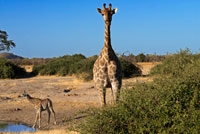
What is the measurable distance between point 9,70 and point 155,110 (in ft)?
93.6

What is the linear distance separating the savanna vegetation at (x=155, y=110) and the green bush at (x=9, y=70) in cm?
2744

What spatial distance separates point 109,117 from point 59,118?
704cm

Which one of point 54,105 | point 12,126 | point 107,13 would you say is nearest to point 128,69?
point 54,105

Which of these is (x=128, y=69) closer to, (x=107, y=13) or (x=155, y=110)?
(x=107, y=13)

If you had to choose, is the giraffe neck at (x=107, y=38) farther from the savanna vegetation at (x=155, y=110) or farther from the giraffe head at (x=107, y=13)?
the savanna vegetation at (x=155, y=110)

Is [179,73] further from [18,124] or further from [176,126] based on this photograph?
[18,124]

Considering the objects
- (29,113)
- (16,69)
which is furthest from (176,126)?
(16,69)

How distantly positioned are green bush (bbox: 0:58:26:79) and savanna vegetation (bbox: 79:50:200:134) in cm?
2744

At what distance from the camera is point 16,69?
34.8 m

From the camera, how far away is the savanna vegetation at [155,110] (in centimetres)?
603

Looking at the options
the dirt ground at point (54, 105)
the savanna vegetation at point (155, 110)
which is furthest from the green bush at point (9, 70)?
the savanna vegetation at point (155, 110)

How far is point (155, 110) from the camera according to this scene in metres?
6.19

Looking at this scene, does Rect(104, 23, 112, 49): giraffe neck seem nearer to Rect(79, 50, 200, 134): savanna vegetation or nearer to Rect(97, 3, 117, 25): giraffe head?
Rect(97, 3, 117, 25): giraffe head

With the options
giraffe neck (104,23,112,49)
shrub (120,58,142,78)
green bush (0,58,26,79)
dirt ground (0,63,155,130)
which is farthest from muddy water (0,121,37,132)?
green bush (0,58,26,79)
